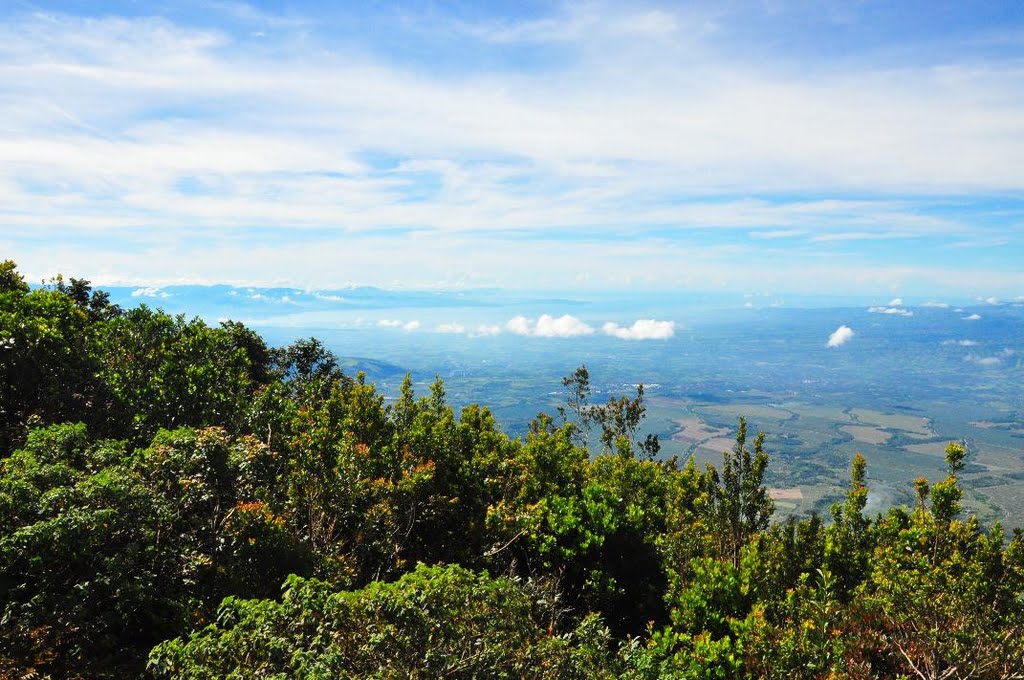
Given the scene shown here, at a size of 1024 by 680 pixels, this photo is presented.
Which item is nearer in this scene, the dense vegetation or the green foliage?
the green foliage

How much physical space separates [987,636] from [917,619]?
0.80 m

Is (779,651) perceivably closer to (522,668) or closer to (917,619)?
(917,619)

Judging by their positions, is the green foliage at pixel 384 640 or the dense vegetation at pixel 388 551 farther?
the dense vegetation at pixel 388 551

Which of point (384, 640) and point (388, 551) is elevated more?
point (384, 640)

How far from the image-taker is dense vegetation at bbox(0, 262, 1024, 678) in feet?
24.5

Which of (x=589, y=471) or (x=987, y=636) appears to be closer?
(x=987, y=636)

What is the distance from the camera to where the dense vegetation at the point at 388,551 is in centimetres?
747

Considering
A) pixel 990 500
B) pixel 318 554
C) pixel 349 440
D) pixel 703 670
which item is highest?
pixel 349 440

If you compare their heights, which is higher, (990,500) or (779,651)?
(779,651)

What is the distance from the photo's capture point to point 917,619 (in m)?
8.73

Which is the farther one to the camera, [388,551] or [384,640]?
[388,551]

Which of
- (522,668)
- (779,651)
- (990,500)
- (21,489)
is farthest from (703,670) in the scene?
(990,500)

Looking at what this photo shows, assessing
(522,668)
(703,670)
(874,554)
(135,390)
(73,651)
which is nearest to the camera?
(522,668)

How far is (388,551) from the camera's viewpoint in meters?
13.4
